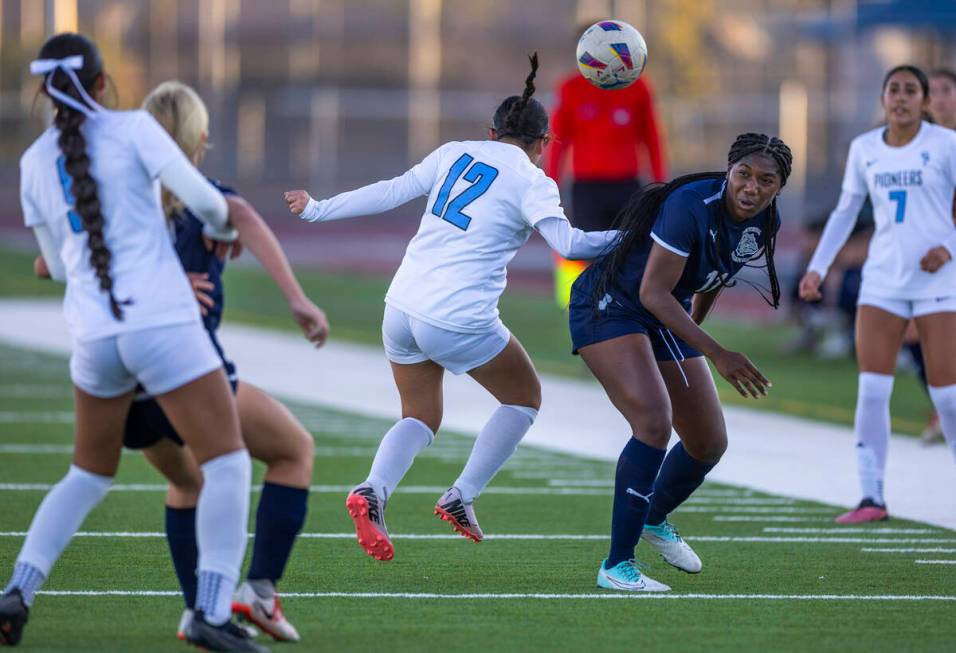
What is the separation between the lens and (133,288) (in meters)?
5.06

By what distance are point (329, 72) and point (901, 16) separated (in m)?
23.3

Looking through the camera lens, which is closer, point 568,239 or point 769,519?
point 568,239

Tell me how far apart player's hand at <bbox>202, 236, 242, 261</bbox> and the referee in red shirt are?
829cm

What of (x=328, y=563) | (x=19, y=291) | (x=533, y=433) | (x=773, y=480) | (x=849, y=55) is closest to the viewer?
(x=328, y=563)

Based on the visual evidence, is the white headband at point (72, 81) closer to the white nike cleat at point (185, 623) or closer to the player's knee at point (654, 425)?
the white nike cleat at point (185, 623)

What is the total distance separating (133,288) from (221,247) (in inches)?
19.6

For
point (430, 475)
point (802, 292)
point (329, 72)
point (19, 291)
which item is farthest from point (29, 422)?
point (329, 72)

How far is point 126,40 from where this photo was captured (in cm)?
Answer: 4138

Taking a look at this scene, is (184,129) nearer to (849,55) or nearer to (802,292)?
(802,292)

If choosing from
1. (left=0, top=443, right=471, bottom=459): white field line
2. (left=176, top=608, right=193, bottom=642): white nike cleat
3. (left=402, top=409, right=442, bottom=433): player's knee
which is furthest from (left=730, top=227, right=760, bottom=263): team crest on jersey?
(left=0, top=443, right=471, bottom=459): white field line

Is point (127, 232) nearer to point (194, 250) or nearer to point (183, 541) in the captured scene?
point (194, 250)

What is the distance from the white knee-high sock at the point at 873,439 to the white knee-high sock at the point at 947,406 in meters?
0.24

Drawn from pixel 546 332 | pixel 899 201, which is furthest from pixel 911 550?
pixel 546 332

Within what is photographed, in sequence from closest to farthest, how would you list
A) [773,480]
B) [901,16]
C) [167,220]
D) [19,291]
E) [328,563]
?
1. [167,220]
2. [328,563]
3. [773,480]
4. [901,16]
5. [19,291]
